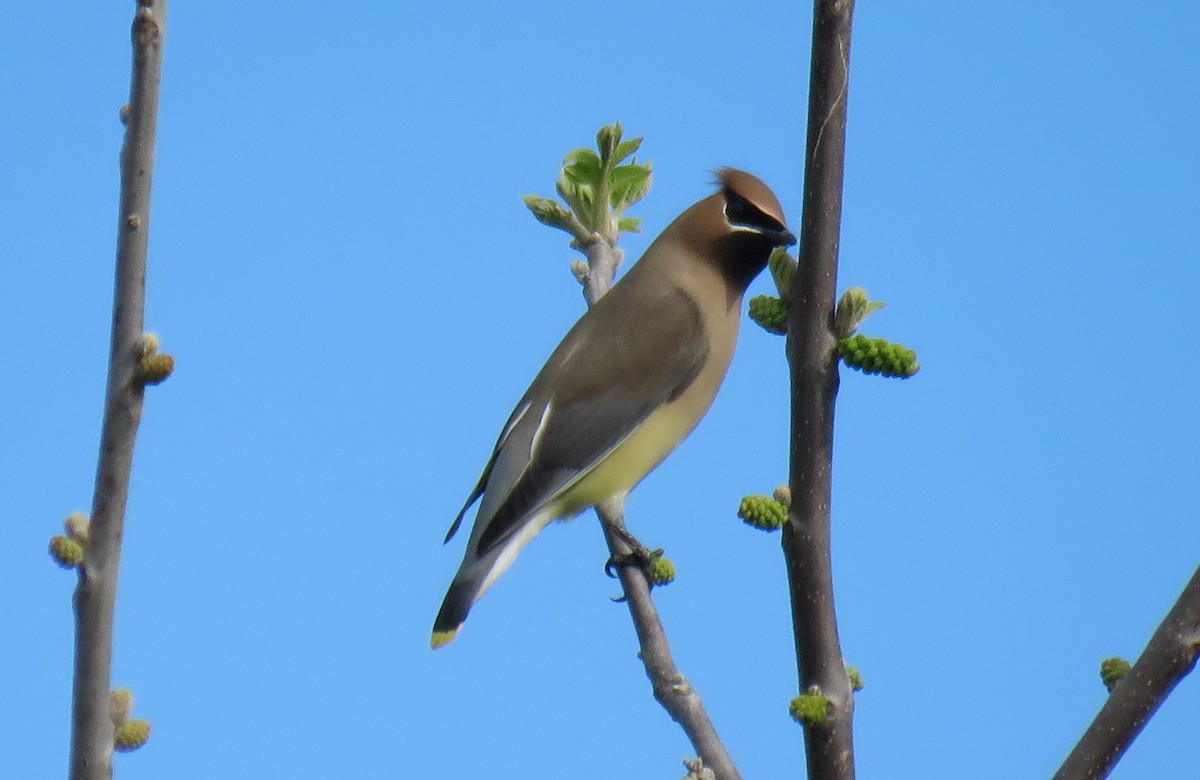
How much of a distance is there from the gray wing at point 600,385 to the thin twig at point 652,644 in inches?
4.9

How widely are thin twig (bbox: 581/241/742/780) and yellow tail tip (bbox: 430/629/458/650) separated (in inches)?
15.8

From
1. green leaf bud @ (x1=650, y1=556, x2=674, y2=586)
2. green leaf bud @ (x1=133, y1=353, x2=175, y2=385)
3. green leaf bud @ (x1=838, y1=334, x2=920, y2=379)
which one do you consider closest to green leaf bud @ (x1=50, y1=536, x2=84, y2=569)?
green leaf bud @ (x1=133, y1=353, x2=175, y2=385)

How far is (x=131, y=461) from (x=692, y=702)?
4.03 feet

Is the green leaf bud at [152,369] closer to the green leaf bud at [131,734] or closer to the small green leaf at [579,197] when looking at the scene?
the green leaf bud at [131,734]

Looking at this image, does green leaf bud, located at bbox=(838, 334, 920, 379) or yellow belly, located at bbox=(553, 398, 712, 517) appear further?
yellow belly, located at bbox=(553, 398, 712, 517)

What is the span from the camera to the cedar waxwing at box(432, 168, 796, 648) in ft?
12.4

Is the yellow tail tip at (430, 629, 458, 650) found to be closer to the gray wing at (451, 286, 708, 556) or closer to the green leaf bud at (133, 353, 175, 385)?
the gray wing at (451, 286, 708, 556)

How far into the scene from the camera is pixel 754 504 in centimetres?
178

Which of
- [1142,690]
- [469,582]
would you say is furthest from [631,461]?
[1142,690]

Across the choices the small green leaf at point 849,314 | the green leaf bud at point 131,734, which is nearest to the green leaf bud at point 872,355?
the small green leaf at point 849,314

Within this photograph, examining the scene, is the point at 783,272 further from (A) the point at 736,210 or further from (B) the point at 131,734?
(A) the point at 736,210

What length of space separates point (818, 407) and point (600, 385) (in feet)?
7.68

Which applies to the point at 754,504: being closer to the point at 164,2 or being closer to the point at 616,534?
the point at 164,2

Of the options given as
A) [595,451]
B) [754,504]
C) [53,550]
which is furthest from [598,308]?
[53,550]
